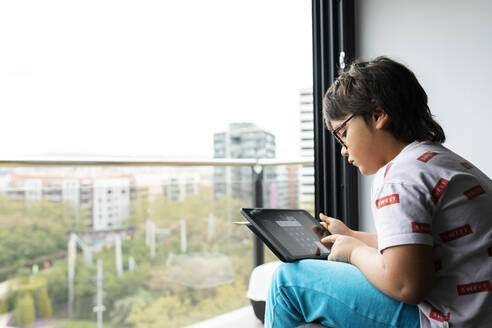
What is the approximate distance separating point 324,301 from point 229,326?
1394 mm

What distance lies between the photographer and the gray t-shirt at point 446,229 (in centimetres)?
74

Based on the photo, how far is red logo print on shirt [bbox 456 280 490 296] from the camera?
29.2 inches

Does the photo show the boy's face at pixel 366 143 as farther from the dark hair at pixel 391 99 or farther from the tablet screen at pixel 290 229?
the tablet screen at pixel 290 229

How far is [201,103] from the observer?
2.74 m

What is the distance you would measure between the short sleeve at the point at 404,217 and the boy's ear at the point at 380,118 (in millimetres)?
229

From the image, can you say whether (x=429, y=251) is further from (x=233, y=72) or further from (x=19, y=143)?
(x=233, y=72)

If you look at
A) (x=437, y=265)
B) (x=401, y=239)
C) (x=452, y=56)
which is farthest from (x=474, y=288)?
(x=452, y=56)

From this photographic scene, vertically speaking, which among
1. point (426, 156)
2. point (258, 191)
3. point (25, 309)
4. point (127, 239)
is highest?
point (426, 156)

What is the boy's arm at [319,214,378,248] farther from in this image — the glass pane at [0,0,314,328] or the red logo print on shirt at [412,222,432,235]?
the glass pane at [0,0,314,328]

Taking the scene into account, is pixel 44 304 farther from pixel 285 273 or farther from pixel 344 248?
pixel 344 248

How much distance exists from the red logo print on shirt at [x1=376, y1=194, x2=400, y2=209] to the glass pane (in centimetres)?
143

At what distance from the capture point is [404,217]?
2.40ft

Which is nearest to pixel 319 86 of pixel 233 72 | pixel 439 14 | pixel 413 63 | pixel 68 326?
pixel 413 63

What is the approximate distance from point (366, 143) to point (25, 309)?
158cm
